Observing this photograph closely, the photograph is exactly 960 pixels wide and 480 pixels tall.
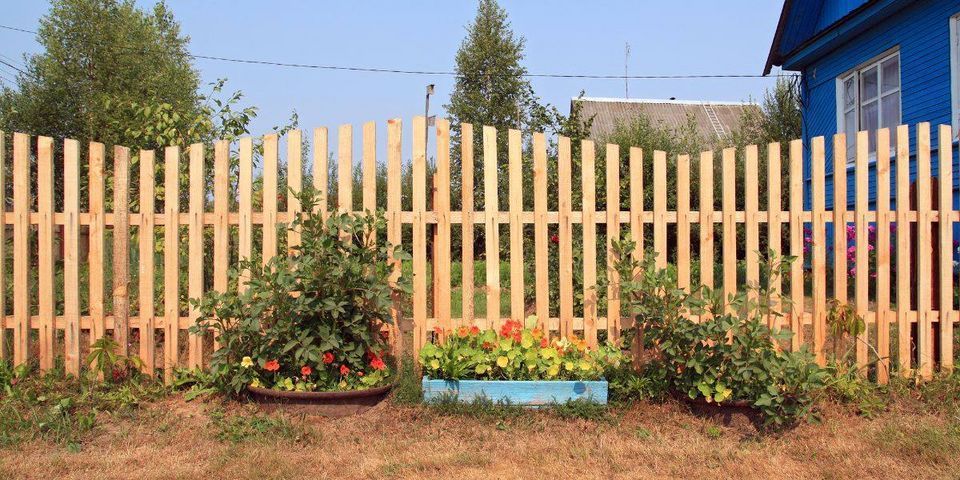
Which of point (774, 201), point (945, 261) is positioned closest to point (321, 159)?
point (774, 201)

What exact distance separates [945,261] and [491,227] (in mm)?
3022

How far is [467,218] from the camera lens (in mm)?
4637

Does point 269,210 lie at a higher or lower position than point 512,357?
higher

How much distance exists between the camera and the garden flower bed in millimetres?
4223

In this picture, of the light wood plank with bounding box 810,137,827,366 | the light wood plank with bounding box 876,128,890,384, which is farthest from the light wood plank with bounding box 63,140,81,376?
the light wood plank with bounding box 876,128,890,384

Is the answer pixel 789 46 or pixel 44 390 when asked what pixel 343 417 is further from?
pixel 789 46

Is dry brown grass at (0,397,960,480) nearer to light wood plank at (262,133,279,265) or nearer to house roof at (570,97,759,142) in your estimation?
light wood plank at (262,133,279,265)

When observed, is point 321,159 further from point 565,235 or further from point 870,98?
point 870,98

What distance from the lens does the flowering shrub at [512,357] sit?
14.0 ft

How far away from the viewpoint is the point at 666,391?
4363mm

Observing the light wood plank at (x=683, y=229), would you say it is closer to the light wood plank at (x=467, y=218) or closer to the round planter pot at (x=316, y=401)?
the light wood plank at (x=467, y=218)

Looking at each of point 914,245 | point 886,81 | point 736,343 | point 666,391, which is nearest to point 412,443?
point 666,391

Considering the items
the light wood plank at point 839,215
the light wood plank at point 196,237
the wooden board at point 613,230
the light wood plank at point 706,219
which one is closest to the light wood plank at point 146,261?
the light wood plank at point 196,237

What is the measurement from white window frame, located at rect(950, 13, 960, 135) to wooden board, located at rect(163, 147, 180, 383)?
Result: 7.73 meters
